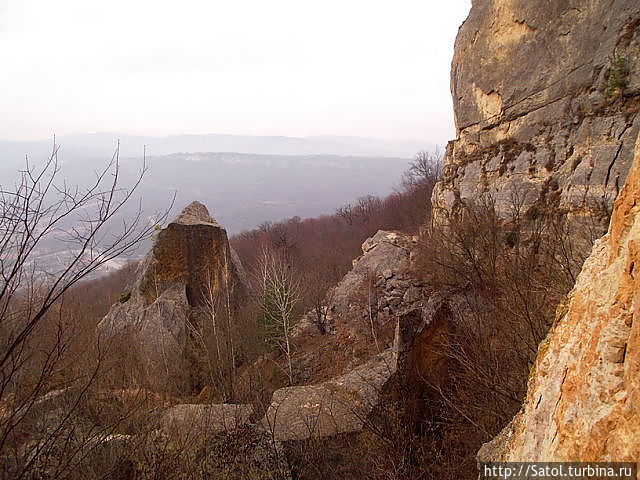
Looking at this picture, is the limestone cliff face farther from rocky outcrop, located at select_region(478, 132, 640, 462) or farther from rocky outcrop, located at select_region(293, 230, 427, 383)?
rocky outcrop, located at select_region(478, 132, 640, 462)

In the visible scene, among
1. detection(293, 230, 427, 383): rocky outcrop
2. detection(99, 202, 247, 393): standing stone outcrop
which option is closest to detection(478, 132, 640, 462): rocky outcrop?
detection(293, 230, 427, 383): rocky outcrop

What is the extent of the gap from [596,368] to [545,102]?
11.7 meters

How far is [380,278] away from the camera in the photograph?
1520cm

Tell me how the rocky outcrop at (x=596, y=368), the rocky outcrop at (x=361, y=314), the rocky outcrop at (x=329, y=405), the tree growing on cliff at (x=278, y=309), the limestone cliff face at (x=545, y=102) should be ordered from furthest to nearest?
the rocky outcrop at (x=361, y=314), the tree growing on cliff at (x=278, y=309), the limestone cliff face at (x=545, y=102), the rocky outcrop at (x=329, y=405), the rocky outcrop at (x=596, y=368)

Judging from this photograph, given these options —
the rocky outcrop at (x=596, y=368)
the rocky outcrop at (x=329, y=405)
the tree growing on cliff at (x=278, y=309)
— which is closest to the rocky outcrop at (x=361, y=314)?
the tree growing on cliff at (x=278, y=309)

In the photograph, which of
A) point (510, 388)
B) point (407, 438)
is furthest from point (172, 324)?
point (510, 388)

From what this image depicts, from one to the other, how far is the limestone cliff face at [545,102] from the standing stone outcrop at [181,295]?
915cm

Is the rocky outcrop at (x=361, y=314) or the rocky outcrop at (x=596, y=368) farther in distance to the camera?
the rocky outcrop at (x=361, y=314)

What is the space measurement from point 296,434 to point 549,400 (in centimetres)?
524

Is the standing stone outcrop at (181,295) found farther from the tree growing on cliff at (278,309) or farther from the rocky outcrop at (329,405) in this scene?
the rocky outcrop at (329,405)

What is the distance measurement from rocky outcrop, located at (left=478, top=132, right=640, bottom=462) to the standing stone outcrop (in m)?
10.9

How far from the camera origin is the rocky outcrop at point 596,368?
1746 mm

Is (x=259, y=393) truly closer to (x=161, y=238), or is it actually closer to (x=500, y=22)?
(x=161, y=238)

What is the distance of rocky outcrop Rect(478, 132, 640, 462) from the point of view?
1.75 meters
